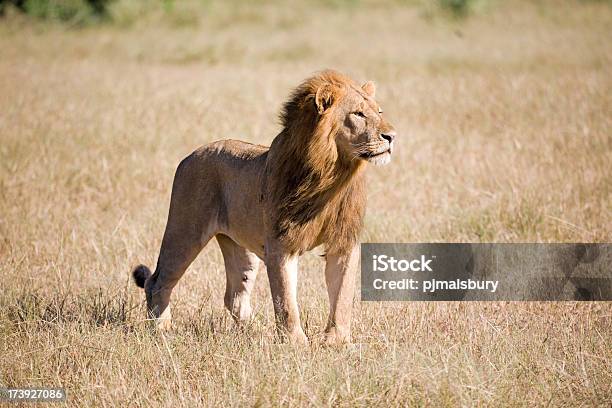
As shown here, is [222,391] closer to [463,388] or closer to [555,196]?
[463,388]

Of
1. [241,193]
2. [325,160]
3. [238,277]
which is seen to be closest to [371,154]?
[325,160]

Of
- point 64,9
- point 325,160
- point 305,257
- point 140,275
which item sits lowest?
point 140,275

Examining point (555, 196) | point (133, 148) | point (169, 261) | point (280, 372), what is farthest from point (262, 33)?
point (280, 372)

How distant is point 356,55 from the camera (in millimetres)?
17484

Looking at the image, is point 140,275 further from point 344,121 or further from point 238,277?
point 344,121

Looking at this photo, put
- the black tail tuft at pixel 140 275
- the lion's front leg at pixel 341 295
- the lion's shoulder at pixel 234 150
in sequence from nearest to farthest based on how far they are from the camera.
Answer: the lion's front leg at pixel 341 295
the lion's shoulder at pixel 234 150
the black tail tuft at pixel 140 275

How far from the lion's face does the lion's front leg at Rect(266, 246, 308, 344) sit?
0.60 m

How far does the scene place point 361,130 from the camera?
4.58m

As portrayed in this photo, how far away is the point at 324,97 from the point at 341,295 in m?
0.99

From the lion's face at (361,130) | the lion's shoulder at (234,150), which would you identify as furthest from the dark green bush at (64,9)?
the lion's face at (361,130)

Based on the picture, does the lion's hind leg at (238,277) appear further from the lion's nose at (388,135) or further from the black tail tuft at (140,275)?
the lion's nose at (388,135)

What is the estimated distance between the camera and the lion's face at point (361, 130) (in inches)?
178

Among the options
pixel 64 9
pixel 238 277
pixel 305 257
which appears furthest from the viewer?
pixel 64 9

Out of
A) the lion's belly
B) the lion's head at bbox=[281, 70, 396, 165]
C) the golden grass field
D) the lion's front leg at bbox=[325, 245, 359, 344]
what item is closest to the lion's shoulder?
the lion's belly
